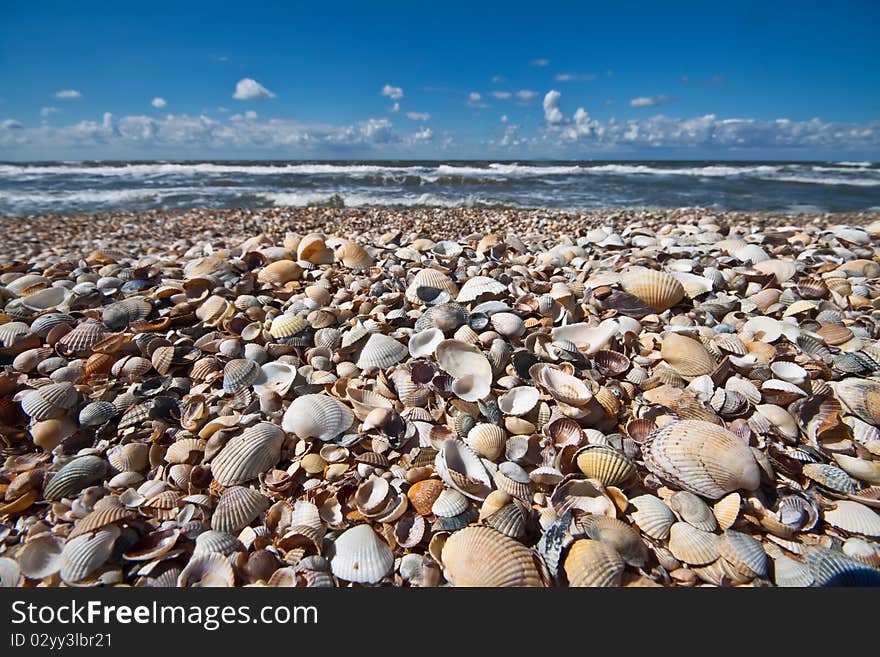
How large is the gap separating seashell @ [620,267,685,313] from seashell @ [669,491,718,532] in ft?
5.23

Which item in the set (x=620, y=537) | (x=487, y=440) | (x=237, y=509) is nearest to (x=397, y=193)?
(x=487, y=440)

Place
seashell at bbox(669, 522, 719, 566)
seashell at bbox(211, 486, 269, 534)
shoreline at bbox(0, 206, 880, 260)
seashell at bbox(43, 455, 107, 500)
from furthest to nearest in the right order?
shoreline at bbox(0, 206, 880, 260)
seashell at bbox(43, 455, 107, 500)
seashell at bbox(211, 486, 269, 534)
seashell at bbox(669, 522, 719, 566)

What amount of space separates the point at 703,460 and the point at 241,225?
350 inches

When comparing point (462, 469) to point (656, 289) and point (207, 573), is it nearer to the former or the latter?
point (207, 573)

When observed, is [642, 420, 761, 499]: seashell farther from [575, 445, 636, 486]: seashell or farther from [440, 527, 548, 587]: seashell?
[440, 527, 548, 587]: seashell

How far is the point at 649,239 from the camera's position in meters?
4.61

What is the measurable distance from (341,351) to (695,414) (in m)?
2.05

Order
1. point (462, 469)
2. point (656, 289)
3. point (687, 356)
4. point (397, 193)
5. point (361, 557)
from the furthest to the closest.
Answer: point (397, 193), point (656, 289), point (687, 356), point (462, 469), point (361, 557)

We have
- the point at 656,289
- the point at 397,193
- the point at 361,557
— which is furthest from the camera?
the point at 397,193

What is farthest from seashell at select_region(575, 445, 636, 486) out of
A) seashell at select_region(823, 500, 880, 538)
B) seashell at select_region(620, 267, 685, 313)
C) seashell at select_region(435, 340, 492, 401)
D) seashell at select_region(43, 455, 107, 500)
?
seashell at select_region(43, 455, 107, 500)

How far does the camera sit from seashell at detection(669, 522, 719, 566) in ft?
5.36

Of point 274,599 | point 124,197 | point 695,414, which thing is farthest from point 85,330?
point 124,197

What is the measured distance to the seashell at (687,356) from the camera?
2.42m

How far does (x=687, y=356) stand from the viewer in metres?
2.46
